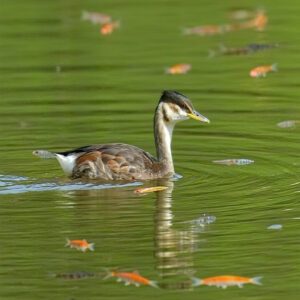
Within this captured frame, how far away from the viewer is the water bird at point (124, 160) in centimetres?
1295

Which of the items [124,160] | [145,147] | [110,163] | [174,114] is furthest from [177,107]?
[145,147]

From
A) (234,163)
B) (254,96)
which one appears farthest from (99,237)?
(254,96)

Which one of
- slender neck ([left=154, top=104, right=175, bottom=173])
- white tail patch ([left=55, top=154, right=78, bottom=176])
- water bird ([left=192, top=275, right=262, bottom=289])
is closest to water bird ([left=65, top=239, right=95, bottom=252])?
water bird ([left=192, top=275, right=262, bottom=289])

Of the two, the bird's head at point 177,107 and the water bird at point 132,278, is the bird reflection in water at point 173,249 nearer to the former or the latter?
the water bird at point 132,278

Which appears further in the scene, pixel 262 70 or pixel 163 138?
pixel 262 70

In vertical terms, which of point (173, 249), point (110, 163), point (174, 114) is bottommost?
point (173, 249)

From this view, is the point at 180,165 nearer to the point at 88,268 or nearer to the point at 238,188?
the point at 238,188

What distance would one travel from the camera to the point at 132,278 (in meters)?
9.39

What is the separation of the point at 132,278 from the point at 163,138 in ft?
13.5

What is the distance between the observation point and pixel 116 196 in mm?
12188

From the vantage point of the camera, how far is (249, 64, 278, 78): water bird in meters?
17.7

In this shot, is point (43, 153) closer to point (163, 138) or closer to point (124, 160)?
point (124, 160)

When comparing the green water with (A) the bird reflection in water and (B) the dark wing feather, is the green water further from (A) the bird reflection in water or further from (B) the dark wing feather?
(B) the dark wing feather

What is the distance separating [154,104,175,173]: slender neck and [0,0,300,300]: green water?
0.71 ft
